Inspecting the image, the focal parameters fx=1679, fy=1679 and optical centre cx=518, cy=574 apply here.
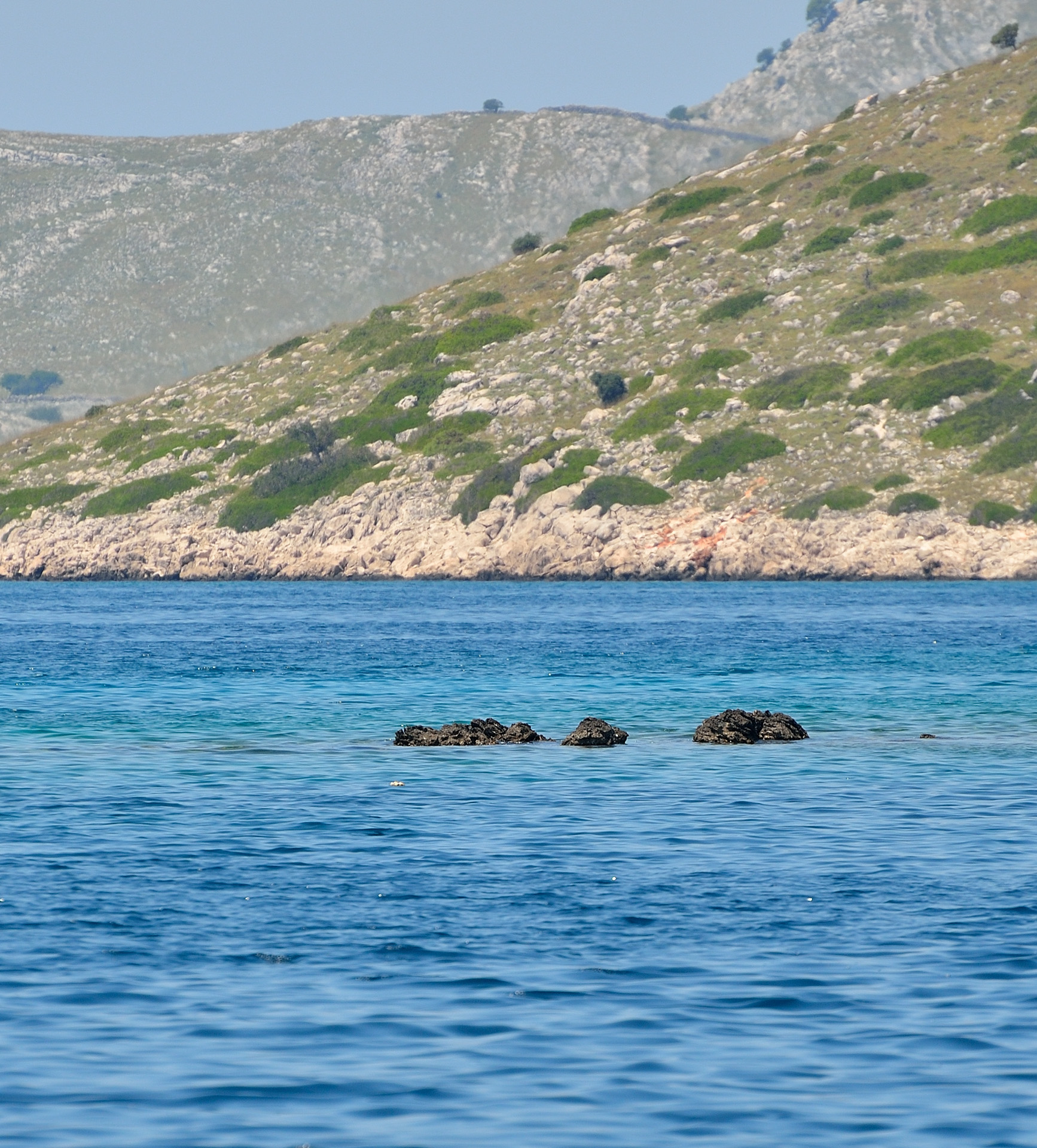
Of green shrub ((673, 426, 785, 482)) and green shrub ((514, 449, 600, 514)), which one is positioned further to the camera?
green shrub ((514, 449, 600, 514))

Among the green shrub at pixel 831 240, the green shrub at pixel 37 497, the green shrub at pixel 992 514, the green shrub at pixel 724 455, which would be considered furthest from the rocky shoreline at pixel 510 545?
the green shrub at pixel 831 240

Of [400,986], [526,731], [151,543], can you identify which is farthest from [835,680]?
[151,543]

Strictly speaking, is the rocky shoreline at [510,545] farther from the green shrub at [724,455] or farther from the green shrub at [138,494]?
the green shrub at [724,455]

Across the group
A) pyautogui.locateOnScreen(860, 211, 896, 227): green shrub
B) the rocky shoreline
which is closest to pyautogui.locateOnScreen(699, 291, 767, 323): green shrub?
pyautogui.locateOnScreen(860, 211, 896, 227): green shrub

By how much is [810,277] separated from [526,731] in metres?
111

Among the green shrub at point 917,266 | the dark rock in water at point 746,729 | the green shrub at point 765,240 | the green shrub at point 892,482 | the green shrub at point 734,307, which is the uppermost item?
the green shrub at point 765,240

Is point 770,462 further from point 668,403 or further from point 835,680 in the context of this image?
point 835,680

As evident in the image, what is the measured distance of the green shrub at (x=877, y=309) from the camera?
132375 millimetres

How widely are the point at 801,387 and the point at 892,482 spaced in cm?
1582

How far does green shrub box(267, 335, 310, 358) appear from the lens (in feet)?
550

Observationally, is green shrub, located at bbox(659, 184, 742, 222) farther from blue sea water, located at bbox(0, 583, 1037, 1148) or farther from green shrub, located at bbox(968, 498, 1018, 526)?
blue sea water, located at bbox(0, 583, 1037, 1148)

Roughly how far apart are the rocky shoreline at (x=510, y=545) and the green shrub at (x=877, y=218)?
40858mm

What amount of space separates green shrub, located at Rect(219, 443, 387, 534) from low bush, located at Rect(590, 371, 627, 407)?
1868cm

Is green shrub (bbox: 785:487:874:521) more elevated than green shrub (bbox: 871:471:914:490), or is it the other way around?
green shrub (bbox: 871:471:914:490)
